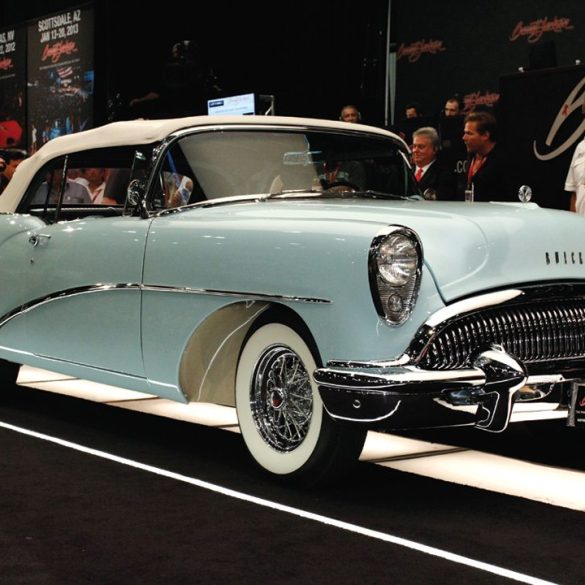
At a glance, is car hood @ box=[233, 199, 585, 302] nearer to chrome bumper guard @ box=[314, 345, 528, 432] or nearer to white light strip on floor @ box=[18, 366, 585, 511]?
chrome bumper guard @ box=[314, 345, 528, 432]

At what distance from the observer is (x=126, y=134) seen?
566cm

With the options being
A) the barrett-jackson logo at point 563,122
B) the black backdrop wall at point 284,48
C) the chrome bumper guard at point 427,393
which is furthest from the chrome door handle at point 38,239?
the black backdrop wall at point 284,48

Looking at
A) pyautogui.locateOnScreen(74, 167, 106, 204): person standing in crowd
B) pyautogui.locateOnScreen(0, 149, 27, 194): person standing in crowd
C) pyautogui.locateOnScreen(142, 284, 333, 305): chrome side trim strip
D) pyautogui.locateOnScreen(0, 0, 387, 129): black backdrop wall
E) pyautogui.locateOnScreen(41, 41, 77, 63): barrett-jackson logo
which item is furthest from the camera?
pyautogui.locateOnScreen(0, 0, 387, 129): black backdrop wall

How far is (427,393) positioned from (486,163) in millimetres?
4629

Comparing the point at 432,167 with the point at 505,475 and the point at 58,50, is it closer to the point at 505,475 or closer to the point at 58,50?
the point at 505,475

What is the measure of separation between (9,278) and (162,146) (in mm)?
1499

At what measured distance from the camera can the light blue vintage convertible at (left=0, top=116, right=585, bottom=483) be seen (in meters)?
4.00

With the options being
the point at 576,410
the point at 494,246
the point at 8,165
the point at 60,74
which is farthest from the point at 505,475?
the point at 60,74

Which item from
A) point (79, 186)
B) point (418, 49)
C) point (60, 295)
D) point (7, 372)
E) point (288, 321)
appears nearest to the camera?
point (288, 321)

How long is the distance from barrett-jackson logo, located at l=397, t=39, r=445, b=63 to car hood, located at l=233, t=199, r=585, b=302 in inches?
440

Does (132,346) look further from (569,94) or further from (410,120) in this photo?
(410,120)

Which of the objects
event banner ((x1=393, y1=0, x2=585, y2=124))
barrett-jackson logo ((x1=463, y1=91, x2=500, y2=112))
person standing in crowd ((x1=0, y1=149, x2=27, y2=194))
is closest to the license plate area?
person standing in crowd ((x1=0, y1=149, x2=27, y2=194))

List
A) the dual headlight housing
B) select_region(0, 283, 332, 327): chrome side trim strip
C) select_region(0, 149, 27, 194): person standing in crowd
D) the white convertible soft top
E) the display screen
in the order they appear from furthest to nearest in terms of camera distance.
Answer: the display screen, select_region(0, 149, 27, 194): person standing in crowd, the white convertible soft top, select_region(0, 283, 332, 327): chrome side trim strip, the dual headlight housing

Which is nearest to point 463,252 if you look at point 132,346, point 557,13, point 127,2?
point 132,346
